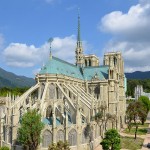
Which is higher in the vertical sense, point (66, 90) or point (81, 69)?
point (81, 69)

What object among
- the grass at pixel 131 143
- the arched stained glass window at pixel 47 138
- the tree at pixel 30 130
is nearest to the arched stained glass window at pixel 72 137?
the arched stained glass window at pixel 47 138

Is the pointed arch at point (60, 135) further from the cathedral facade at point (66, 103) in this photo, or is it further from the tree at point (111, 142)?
the tree at point (111, 142)

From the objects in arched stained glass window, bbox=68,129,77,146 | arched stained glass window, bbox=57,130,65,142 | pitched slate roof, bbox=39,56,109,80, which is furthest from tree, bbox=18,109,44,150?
pitched slate roof, bbox=39,56,109,80

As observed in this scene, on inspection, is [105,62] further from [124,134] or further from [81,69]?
[124,134]

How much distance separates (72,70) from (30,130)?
37080mm

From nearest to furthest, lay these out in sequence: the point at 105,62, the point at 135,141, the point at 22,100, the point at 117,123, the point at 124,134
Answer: the point at 22,100 < the point at 135,141 < the point at 124,134 < the point at 117,123 < the point at 105,62

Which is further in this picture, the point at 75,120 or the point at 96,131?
the point at 96,131

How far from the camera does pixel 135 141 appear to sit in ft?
253

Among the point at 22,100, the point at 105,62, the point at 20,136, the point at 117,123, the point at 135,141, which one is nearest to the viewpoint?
the point at 20,136

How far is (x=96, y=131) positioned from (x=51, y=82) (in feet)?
58.5

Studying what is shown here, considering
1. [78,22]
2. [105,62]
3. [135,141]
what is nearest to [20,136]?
[135,141]

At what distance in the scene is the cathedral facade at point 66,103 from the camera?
208 feet

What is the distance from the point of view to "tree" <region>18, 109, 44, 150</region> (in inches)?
2248

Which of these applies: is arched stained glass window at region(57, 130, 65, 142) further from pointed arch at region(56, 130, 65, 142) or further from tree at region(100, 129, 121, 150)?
tree at region(100, 129, 121, 150)
